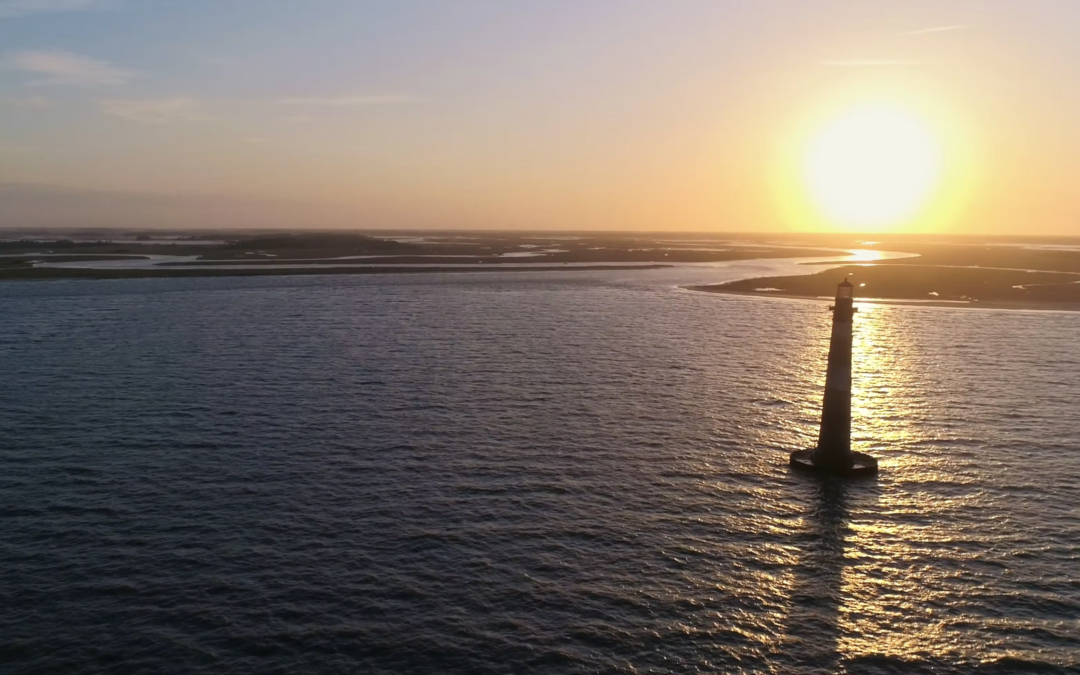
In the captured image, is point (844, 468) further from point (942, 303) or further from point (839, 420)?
point (942, 303)

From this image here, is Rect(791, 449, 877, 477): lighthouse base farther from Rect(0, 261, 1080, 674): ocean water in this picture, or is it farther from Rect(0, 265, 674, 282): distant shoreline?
Rect(0, 265, 674, 282): distant shoreline

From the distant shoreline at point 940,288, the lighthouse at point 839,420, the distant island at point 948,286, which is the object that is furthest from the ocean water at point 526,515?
the distant island at point 948,286

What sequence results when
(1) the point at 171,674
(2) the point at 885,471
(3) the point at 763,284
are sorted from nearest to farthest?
(1) the point at 171,674, (2) the point at 885,471, (3) the point at 763,284

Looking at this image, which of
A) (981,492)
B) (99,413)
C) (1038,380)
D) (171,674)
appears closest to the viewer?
(171,674)

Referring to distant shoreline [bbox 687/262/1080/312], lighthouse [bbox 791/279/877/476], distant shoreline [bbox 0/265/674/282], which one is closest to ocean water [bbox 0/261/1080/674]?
lighthouse [bbox 791/279/877/476]

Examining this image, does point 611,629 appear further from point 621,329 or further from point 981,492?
point 621,329

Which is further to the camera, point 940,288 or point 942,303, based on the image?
point 940,288

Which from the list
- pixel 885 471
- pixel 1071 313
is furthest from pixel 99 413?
pixel 1071 313

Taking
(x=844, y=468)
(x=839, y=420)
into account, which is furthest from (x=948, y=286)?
(x=844, y=468)

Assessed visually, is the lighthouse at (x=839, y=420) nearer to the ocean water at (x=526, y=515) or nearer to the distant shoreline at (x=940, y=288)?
the ocean water at (x=526, y=515)
